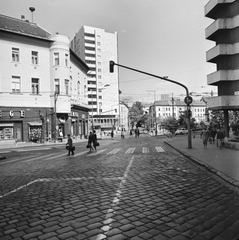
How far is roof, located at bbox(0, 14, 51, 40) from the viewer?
32.7 meters

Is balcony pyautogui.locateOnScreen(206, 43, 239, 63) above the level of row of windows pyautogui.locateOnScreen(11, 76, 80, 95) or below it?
above

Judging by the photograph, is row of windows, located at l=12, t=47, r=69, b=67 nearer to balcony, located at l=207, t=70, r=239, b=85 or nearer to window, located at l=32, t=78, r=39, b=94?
window, located at l=32, t=78, r=39, b=94

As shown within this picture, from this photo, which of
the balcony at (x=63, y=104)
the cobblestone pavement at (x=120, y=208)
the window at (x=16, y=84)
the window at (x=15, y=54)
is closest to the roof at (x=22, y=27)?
the window at (x=15, y=54)

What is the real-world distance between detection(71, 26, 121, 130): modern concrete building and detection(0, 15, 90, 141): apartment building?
2104 inches

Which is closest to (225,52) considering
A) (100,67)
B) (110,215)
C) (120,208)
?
(120,208)

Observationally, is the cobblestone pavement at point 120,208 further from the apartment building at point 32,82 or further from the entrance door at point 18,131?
the apartment building at point 32,82

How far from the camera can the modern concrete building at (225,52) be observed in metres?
26.1

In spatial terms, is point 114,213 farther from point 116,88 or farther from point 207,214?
point 116,88

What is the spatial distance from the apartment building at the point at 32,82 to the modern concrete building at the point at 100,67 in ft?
175

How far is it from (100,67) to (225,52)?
72.6 metres

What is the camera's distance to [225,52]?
26.1 m

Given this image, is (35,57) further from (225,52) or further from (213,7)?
(225,52)

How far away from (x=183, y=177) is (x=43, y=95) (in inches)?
1206

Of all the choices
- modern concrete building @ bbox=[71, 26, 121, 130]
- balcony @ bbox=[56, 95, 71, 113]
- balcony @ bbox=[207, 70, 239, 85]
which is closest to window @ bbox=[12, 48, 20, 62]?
balcony @ bbox=[56, 95, 71, 113]
